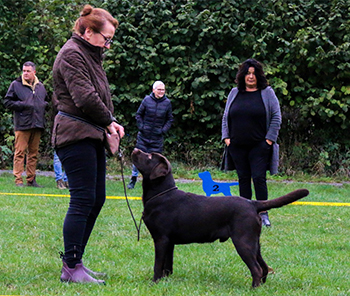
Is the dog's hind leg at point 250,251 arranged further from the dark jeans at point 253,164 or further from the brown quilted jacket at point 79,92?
the dark jeans at point 253,164

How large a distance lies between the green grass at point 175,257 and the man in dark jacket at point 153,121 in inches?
83.7

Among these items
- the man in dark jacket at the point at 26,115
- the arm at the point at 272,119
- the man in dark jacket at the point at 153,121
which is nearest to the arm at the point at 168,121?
the man in dark jacket at the point at 153,121

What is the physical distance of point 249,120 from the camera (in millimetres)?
6195

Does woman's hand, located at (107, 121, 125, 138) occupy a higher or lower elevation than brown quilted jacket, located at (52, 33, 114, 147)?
lower

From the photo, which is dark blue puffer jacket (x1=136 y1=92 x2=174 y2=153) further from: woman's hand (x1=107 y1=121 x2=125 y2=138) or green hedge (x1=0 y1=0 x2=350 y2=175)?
woman's hand (x1=107 y1=121 x2=125 y2=138)

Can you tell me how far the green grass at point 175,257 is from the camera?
3.85 metres

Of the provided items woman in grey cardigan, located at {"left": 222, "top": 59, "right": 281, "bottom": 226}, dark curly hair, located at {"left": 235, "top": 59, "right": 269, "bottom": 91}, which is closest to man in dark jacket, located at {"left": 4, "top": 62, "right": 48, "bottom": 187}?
woman in grey cardigan, located at {"left": 222, "top": 59, "right": 281, "bottom": 226}

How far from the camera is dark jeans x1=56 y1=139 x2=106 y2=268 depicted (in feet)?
12.5

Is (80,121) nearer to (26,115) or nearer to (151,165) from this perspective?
(151,165)

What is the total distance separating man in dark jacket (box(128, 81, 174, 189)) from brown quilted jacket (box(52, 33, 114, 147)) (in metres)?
5.62

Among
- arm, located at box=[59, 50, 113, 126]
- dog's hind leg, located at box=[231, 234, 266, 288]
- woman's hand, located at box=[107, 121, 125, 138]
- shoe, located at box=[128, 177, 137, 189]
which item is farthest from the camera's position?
shoe, located at box=[128, 177, 137, 189]

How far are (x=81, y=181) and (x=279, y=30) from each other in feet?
29.0

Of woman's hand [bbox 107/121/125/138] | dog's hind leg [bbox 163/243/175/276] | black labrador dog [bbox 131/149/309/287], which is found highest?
woman's hand [bbox 107/121/125/138]

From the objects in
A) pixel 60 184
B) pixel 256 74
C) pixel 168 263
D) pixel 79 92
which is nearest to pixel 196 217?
pixel 168 263
